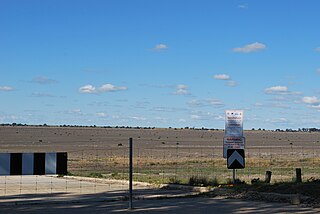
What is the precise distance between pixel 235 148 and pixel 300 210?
566cm

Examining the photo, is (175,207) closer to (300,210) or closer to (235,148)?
(300,210)

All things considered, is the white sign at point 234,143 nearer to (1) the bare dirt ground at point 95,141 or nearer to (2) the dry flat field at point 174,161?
(2) the dry flat field at point 174,161

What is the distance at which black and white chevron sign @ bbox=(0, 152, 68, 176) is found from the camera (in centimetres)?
1252

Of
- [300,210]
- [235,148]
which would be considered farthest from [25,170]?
[235,148]

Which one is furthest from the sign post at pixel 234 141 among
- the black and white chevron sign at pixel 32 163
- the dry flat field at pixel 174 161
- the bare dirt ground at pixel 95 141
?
the bare dirt ground at pixel 95 141

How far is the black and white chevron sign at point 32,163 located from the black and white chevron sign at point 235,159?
269 inches

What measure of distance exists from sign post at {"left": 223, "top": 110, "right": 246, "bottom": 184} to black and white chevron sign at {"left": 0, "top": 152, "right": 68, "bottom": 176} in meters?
6.88

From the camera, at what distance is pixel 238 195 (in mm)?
16188

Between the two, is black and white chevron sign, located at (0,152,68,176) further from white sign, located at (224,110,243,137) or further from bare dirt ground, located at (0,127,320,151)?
bare dirt ground, located at (0,127,320,151)

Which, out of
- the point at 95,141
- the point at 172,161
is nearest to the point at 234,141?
the point at 172,161

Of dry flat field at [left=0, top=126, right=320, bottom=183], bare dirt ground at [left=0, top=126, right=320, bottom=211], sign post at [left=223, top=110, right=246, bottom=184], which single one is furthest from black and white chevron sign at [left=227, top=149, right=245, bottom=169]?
bare dirt ground at [left=0, top=126, right=320, bottom=211]

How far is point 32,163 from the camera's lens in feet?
41.9

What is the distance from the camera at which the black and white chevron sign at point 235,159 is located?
60.8 feet

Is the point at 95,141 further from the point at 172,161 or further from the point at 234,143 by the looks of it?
the point at 234,143
